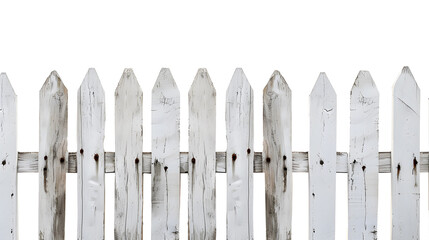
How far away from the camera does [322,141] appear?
4840 mm

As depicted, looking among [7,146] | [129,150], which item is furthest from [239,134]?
[7,146]

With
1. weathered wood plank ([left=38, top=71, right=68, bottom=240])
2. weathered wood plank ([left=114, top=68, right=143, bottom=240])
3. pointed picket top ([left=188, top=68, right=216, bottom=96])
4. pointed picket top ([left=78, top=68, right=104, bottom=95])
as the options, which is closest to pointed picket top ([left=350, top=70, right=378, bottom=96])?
pointed picket top ([left=188, top=68, right=216, bottom=96])

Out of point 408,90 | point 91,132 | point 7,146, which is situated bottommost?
point 7,146

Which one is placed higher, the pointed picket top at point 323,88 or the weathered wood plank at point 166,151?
the pointed picket top at point 323,88

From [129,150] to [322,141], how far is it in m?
1.49

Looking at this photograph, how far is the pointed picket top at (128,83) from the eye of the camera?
482cm

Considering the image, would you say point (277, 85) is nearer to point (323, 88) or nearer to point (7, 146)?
point (323, 88)

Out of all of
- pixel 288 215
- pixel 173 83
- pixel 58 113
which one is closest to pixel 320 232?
pixel 288 215

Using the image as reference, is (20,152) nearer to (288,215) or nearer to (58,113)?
(58,113)

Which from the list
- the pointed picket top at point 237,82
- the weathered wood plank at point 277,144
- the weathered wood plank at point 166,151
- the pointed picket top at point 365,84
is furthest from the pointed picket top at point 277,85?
the weathered wood plank at point 166,151

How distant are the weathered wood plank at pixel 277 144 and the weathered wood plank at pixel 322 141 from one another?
0.18 meters

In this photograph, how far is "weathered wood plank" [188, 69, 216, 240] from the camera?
4812 mm

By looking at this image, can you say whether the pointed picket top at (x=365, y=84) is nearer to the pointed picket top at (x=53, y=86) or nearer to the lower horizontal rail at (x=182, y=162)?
the lower horizontal rail at (x=182, y=162)

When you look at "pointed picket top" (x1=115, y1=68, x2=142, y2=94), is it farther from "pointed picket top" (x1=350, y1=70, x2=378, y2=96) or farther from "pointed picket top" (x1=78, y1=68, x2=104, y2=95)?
"pointed picket top" (x1=350, y1=70, x2=378, y2=96)
